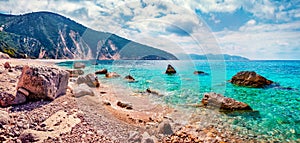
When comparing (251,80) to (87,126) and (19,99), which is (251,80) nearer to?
(87,126)

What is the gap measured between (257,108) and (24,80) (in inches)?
441

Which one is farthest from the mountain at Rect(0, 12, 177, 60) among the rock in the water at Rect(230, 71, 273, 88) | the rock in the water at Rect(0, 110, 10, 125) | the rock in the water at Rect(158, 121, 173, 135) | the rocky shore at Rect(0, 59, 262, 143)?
the rock in the water at Rect(0, 110, 10, 125)

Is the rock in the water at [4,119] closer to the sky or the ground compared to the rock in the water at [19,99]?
closer to the ground

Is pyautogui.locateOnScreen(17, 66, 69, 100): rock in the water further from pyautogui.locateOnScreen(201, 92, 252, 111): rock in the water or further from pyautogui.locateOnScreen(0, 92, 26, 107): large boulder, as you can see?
pyautogui.locateOnScreen(201, 92, 252, 111): rock in the water

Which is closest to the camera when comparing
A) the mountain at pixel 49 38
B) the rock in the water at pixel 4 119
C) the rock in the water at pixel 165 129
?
the rock in the water at pixel 4 119

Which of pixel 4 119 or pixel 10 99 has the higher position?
pixel 10 99

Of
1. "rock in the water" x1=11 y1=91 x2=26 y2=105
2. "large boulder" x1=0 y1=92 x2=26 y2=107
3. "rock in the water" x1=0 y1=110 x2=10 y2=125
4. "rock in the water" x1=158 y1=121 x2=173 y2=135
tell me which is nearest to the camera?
"rock in the water" x1=0 y1=110 x2=10 y2=125

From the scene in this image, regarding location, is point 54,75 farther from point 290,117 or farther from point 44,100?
point 290,117

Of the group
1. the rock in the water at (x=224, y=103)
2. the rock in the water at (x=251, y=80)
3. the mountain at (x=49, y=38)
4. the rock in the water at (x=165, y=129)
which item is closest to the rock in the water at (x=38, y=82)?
the rock in the water at (x=165, y=129)

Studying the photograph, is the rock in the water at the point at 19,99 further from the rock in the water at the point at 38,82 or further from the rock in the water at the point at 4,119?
the rock in the water at the point at 4,119

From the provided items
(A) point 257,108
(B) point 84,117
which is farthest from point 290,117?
(B) point 84,117

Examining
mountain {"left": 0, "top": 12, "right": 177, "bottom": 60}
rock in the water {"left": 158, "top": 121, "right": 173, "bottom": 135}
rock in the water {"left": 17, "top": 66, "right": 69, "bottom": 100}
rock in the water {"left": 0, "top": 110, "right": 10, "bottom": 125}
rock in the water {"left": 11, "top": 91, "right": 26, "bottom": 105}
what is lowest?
rock in the water {"left": 158, "top": 121, "right": 173, "bottom": 135}

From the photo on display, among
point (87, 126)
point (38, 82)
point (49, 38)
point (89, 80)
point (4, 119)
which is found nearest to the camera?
point (4, 119)

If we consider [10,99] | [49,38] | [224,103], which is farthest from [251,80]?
[49,38]
